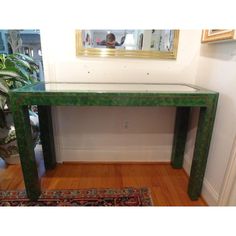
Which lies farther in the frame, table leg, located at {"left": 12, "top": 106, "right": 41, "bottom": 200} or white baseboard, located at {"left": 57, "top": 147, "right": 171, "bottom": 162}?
white baseboard, located at {"left": 57, "top": 147, "right": 171, "bottom": 162}

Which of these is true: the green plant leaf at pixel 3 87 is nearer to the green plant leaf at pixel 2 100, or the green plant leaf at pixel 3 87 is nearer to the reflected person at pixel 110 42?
the green plant leaf at pixel 2 100

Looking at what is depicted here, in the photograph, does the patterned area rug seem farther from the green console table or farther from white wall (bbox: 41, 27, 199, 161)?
white wall (bbox: 41, 27, 199, 161)

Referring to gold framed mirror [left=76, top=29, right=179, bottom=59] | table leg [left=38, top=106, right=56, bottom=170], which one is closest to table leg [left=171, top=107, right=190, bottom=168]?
gold framed mirror [left=76, top=29, right=179, bottom=59]

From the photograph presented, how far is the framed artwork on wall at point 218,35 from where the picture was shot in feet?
3.37

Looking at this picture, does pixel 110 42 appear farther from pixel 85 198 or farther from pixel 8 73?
pixel 85 198

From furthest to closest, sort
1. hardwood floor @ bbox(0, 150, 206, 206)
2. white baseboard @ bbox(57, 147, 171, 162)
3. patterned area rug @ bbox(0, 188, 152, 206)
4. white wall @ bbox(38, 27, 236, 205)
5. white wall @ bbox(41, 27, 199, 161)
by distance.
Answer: white baseboard @ bbox(57, 147, 171, 162) → white wall @ bbox(41, 27, 199, 161) → hardwood floor @ bbox(0, 150, 206, 206) → patterned area rug @ bbox(0, 188, 152, 206) → white wall @ bbox(38, 27, 236, 205)

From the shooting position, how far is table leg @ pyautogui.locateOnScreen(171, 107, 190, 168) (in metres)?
1.73

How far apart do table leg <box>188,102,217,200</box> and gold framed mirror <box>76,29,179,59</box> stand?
659 millimetres

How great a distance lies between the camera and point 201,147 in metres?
1.33

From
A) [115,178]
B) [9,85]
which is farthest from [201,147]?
[9,85]

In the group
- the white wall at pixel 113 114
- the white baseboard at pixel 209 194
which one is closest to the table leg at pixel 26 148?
the white wall at pixel 113 114

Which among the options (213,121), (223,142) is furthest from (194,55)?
(223,142)
